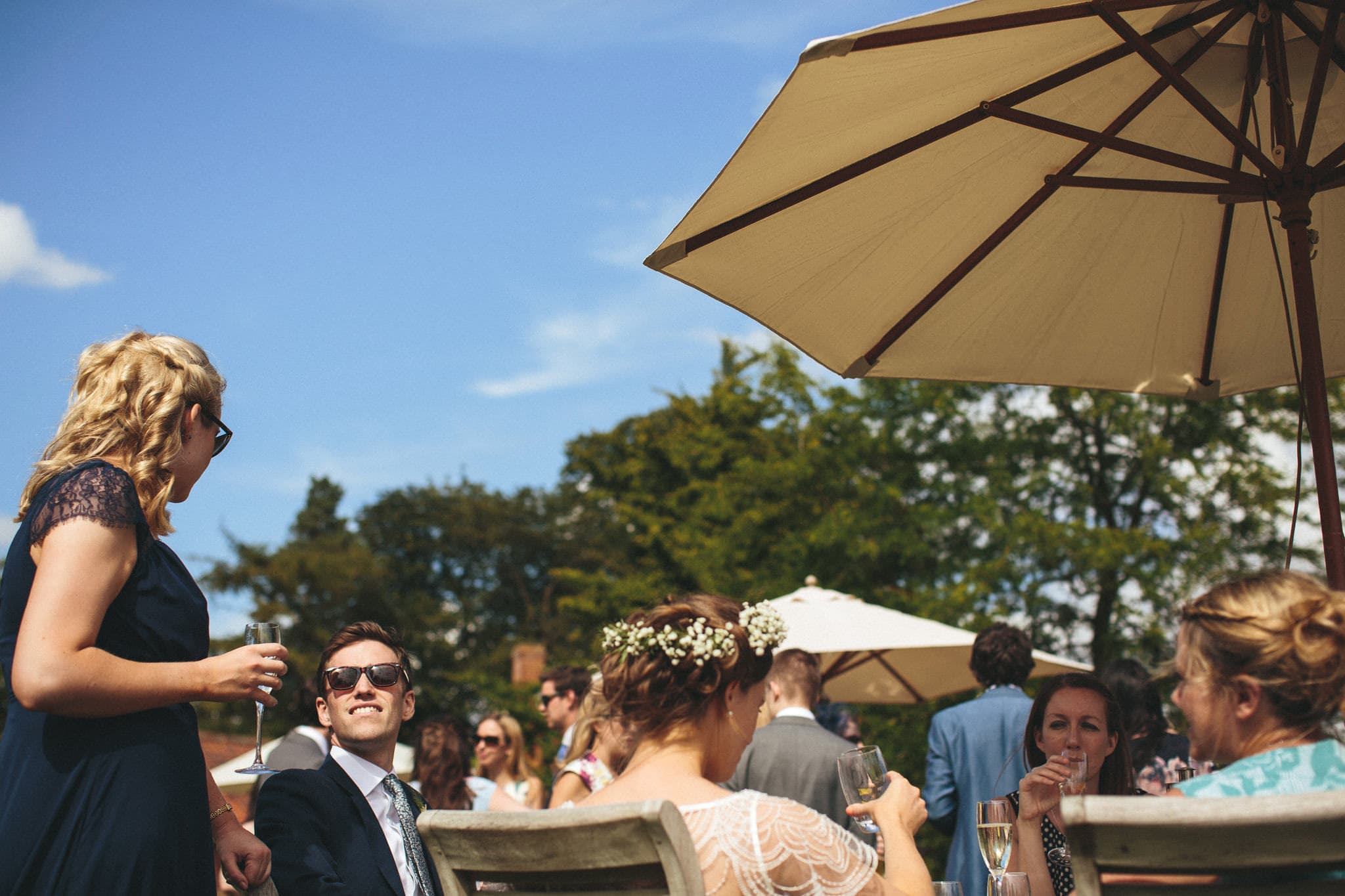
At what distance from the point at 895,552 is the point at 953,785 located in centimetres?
1559

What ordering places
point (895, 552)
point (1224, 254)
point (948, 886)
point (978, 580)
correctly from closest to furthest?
point (948, 886) → point (1224, 254) → point (978, 580) → point (895, 552)

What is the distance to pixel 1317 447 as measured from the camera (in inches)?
131

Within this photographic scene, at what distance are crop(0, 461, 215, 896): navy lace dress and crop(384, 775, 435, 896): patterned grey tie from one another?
94 cm

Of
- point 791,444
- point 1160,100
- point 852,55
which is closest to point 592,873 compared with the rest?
point 852,55

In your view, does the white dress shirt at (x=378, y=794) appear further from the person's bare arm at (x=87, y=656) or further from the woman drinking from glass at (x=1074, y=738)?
the woman drinking from glass at (x=1074, y=738)

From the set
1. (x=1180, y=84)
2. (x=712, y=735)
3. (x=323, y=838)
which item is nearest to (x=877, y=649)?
(x=323, y=838)

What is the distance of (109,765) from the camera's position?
235cm

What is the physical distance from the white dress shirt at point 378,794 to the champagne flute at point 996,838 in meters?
1.62

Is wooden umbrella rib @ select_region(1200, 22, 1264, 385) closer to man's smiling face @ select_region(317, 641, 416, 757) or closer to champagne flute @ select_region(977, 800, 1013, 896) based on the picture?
champagne flute @ select_region(977, 800, 1013, 896)

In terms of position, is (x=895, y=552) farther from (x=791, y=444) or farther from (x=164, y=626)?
(x=164, y=626)

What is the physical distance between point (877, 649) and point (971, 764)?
8.22 feet

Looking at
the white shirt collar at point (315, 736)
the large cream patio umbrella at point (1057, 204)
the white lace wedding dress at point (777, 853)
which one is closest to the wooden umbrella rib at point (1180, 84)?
the large cream patio umbrella at point (1057, 204)

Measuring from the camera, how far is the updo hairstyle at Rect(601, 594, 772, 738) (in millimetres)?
2600

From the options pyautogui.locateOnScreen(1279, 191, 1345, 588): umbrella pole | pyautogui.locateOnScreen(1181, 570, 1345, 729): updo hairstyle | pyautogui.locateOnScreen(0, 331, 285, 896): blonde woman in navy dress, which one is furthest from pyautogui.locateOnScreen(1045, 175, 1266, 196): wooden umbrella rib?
pyautogui.locateOnScreen(0, 331, 285, 896): blonde woman in navy dress
